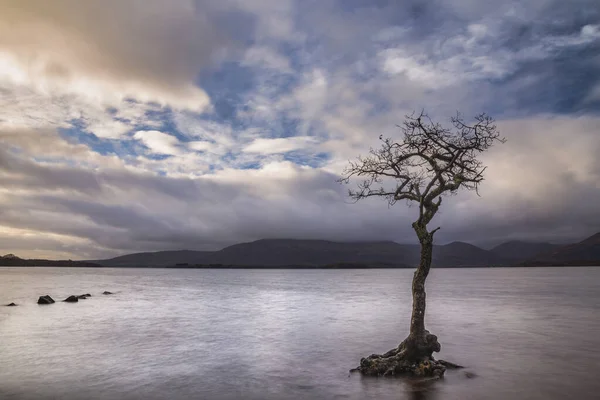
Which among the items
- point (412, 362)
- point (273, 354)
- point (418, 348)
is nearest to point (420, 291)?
point (418, 348)

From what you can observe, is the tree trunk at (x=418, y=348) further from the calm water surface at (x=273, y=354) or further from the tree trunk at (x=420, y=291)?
the calm water surface at (x=273, y=354)

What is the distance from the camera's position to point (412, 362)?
21.0m

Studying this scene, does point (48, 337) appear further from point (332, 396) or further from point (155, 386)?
point (332, 396)

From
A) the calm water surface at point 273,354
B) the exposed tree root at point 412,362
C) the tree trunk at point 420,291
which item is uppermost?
the tree trunk at point 420,291

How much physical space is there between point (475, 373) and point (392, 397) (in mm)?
7273

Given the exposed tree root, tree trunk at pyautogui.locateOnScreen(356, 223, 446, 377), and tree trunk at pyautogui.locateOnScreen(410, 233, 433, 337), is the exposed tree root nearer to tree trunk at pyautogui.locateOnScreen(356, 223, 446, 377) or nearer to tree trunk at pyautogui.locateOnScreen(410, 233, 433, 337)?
tree trunk at pyautogui.locateOnScreen(356, 223, 446, 377)

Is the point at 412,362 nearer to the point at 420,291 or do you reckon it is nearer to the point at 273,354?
the point at 420,291

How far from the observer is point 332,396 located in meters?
18.8

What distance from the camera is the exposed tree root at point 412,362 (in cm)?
2058

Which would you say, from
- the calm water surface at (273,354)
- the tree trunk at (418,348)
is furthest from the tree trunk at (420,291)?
the calm water surface at (273,354)

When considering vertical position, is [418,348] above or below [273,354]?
above

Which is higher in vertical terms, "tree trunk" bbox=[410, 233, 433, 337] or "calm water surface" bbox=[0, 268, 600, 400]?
"tree trunk" bbox=[410, 233, 433, 337]

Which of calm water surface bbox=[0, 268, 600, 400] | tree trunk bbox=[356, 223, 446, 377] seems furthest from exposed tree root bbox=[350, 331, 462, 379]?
calm water surface bbox=[0, 268, 600, 400]

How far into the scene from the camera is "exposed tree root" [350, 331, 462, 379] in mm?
20578
